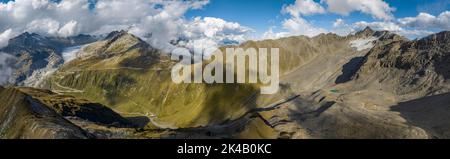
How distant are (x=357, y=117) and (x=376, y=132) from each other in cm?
2548
